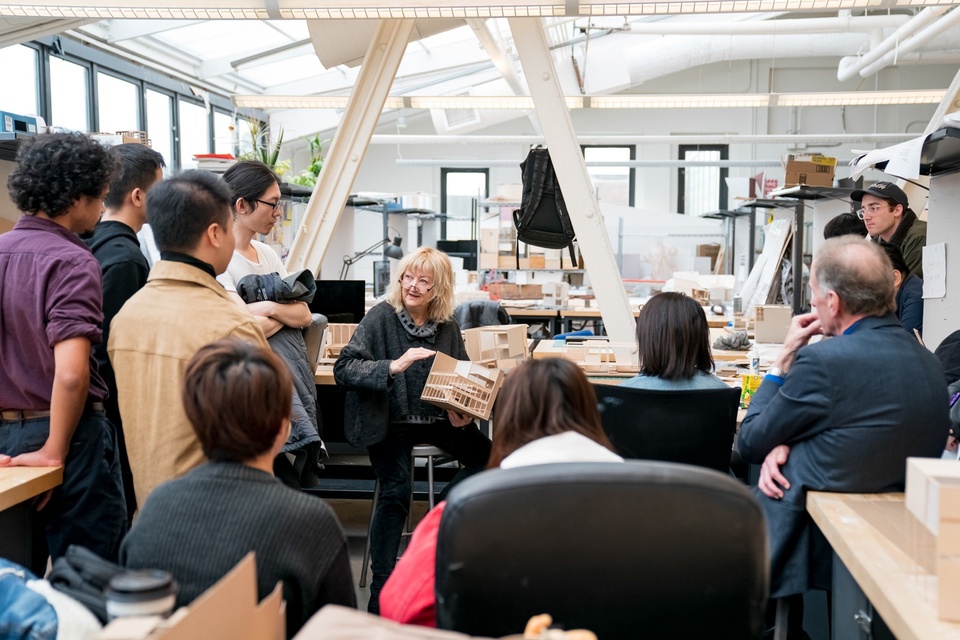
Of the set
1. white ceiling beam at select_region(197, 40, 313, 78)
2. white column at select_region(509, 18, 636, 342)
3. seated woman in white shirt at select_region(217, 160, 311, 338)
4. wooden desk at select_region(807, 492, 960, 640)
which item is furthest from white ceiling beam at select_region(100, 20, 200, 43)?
wooden desk at select_region(807, 492, 960, 640)

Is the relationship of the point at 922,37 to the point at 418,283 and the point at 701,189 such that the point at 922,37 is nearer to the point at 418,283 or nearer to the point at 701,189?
the point at 701,189

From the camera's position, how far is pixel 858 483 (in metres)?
2.00

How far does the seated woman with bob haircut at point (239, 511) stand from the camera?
1.43m

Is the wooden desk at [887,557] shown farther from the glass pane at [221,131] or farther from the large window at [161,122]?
the glass pane at [221,131]

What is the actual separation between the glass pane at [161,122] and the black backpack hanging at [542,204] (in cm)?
614

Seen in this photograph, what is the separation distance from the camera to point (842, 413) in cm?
197

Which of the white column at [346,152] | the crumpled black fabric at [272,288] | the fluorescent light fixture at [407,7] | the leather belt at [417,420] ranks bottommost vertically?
the leather belt at [417,420]

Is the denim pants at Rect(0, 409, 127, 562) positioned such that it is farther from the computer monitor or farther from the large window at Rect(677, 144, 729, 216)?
the large window at Rect(677, 144, 729, 216)

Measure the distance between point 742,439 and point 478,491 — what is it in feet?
3.74

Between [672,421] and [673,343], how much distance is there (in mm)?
291

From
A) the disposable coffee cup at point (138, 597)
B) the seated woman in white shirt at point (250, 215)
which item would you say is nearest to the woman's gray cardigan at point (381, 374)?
the seated woman in white shirt at point (250, 215)

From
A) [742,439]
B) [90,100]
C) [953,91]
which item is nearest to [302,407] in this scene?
[742,439]

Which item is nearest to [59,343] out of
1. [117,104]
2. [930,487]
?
[930,487]

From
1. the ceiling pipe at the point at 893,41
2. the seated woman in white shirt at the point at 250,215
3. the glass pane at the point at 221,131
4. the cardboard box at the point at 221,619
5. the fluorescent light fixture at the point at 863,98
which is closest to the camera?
the cardboard box at the point at 221,619
